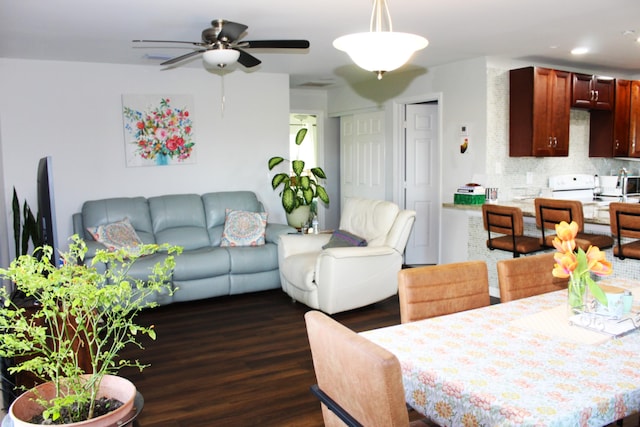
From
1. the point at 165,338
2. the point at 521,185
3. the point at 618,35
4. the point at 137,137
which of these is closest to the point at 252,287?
the point at 165,338

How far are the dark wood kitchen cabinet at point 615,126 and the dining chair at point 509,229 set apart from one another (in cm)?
272

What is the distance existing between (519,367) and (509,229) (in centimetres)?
291

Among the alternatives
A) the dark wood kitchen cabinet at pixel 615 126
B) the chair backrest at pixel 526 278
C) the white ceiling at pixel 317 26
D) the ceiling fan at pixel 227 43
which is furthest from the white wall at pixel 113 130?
the chair backrest at pixel 526 278

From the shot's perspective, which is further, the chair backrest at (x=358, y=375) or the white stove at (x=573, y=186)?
the white stove at (x=573, y=186)

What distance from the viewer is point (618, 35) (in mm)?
4566

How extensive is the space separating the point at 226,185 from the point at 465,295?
4.33 metres

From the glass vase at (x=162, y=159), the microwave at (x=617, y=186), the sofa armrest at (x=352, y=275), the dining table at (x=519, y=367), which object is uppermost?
the glass vase at (x=162, y=159)

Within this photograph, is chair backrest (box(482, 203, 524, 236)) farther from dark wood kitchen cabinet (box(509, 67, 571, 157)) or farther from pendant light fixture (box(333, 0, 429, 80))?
pendant light fixture (box(333, 0, 429, 80))

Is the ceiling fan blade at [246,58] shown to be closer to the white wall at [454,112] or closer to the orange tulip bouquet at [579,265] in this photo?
the white wall at [454,112]

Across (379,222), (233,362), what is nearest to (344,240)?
(379,222)

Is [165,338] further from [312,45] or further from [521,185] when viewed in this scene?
[521,185]

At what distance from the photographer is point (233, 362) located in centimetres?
366

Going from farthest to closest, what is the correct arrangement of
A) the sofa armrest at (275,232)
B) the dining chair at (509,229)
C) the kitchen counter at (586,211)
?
the sofa armrest at (275,232) < the dining chair at (509,229) < the kitchen counter at (586,211)

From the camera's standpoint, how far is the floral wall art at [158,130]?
18.9 feet
